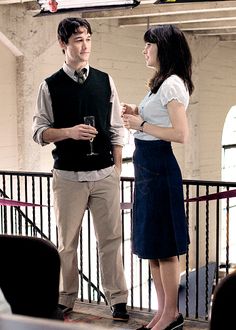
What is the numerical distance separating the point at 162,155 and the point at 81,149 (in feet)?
1.72

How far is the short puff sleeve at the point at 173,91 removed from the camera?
9.38 feet

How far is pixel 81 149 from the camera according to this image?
10.8 feet

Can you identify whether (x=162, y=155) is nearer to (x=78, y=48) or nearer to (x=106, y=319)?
(x=78, y=48)

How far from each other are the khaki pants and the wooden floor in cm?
14

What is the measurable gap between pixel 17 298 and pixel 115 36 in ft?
22.8

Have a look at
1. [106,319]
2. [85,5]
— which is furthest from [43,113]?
[85,5]

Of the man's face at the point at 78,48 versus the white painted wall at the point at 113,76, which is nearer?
the man's face at the point at 78,48

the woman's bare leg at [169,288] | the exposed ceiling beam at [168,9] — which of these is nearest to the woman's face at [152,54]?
the woman's bare leg at [169,288]

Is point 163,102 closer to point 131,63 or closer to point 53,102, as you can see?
point 53,102

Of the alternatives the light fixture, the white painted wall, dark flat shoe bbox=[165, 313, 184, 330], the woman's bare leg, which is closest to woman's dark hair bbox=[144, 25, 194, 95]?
the woman's bare leg

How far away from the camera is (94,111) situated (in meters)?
3.29

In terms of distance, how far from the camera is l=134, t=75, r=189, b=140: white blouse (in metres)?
2.87

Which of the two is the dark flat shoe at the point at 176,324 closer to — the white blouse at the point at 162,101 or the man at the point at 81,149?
the man at the point at 81,149

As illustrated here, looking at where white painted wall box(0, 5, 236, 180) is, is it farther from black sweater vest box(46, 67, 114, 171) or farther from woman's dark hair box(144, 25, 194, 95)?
woman's dark hair box(144, 25, 194, 95)
